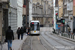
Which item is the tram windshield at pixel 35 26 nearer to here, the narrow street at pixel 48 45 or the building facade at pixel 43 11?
the narrow street at pixel 48 45

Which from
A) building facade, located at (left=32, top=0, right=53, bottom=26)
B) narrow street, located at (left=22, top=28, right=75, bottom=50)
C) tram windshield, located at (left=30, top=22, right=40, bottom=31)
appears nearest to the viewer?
narrow street, located at (left=22, top=28, right=75, bottom=50)

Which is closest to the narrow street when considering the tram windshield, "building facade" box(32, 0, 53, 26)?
the tram windshield

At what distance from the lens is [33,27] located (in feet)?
125

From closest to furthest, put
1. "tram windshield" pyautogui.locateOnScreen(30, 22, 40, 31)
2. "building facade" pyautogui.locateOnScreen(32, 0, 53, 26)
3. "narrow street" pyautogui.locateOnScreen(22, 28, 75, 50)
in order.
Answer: "narrow street" pyautogui.locateOnScreen(22, 28, 75, 50), "tram windshield" pyautogui.locateOnScreen(30, 22, 40, 31), "building facade" pyautogui.locateOnScreen(32, 0, 53, 26)

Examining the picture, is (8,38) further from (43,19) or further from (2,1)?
(43,19)

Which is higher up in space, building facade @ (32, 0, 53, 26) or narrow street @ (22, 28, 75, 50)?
building facade @ (32, 0, 53, 26)

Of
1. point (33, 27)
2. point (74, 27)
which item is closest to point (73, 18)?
point (74, 27)

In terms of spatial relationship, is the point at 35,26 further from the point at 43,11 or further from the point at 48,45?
the point at 43,11

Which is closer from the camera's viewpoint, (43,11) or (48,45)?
(48,45)

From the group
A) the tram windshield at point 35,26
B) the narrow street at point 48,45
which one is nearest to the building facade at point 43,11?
the tram windshield at point 35,26

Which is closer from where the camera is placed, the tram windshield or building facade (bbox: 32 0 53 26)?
the tram windshield

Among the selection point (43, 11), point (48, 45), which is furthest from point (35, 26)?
point (43, 11)

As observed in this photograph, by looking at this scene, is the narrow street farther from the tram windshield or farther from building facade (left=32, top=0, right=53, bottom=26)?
building facade (left=32, top=0, right=53, bottom=26)

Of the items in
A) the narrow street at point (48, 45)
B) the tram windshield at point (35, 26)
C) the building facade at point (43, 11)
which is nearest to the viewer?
the narrow street at point (48, 45)
